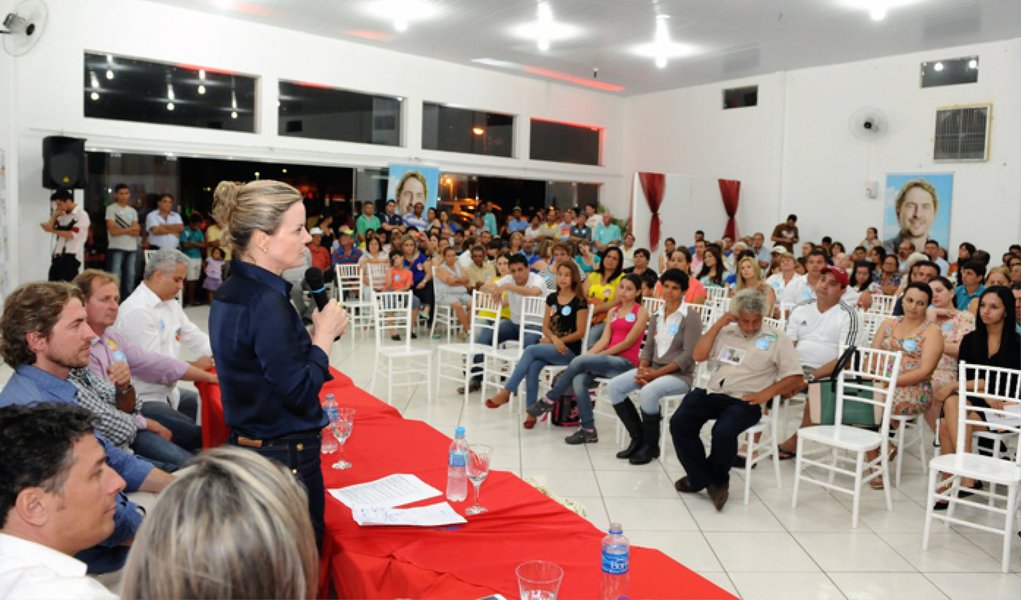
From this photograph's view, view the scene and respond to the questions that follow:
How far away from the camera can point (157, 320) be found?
3928 millimetres

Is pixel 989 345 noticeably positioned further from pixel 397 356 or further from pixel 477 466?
pixel 397 356

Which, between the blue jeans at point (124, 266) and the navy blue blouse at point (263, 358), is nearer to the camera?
the navy blue blouse at point (263, 358)

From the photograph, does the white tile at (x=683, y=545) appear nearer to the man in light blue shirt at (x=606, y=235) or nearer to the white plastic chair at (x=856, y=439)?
the white plastic chair at (x=856, y=439)

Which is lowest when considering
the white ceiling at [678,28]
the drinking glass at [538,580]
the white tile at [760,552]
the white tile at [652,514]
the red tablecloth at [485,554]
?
the white tile at [760,552]

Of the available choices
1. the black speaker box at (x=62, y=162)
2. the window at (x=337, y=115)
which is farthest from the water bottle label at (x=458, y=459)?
the window at (x=337, y=115)

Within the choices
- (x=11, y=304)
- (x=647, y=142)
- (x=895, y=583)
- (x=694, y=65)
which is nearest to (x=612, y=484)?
(x=895, y=583)

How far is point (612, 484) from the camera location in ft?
14.7

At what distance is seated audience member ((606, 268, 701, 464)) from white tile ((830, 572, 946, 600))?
1.63m

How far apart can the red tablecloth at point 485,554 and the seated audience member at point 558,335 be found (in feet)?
10.2

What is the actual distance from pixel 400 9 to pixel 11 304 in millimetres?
8320

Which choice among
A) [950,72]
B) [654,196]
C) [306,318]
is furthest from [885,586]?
[654,196]

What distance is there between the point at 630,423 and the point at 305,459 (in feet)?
10.3

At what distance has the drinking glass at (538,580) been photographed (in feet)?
5.64

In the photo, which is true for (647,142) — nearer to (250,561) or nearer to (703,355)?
(703,355)
